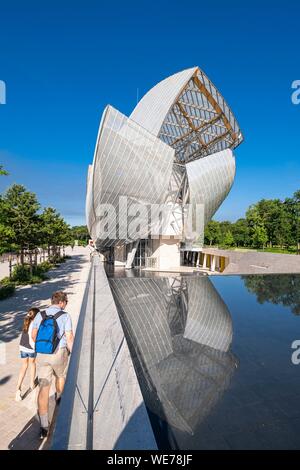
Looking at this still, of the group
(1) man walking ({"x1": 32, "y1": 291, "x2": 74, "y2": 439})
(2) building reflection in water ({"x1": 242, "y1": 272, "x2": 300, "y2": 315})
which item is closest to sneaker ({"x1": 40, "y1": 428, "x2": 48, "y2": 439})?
(1) man walking ({"x1": 32, "y1": 291, "x2": 74, "y2": 439})

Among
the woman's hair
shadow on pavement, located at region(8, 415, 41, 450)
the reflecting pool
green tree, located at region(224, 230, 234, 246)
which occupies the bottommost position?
shadow on pavement, located at region(8, 415, 41, 450)

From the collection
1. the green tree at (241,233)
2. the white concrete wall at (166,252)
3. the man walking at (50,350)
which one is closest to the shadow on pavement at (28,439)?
the man walking at (50,350)

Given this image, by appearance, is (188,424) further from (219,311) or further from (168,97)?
(168,97)

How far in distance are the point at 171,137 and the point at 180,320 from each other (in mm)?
25374

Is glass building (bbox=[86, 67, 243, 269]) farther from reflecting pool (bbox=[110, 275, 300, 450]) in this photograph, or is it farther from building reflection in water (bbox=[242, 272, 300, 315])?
reflecting pool (bbox=[110, 275, 300, 450])

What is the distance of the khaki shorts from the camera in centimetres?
317

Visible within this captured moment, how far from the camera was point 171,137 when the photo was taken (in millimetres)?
28828

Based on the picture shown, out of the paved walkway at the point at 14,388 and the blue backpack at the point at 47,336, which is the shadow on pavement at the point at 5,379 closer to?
the paved walkway at the point at 14,388

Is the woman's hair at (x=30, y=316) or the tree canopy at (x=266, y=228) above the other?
the tree canopy at (x=266, y=228)

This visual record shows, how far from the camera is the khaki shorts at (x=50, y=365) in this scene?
3.17 metres

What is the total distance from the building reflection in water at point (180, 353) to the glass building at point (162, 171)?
11.1 meters

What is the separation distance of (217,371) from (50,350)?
2.55 meters

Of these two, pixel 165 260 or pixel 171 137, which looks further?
pixel 171 137
